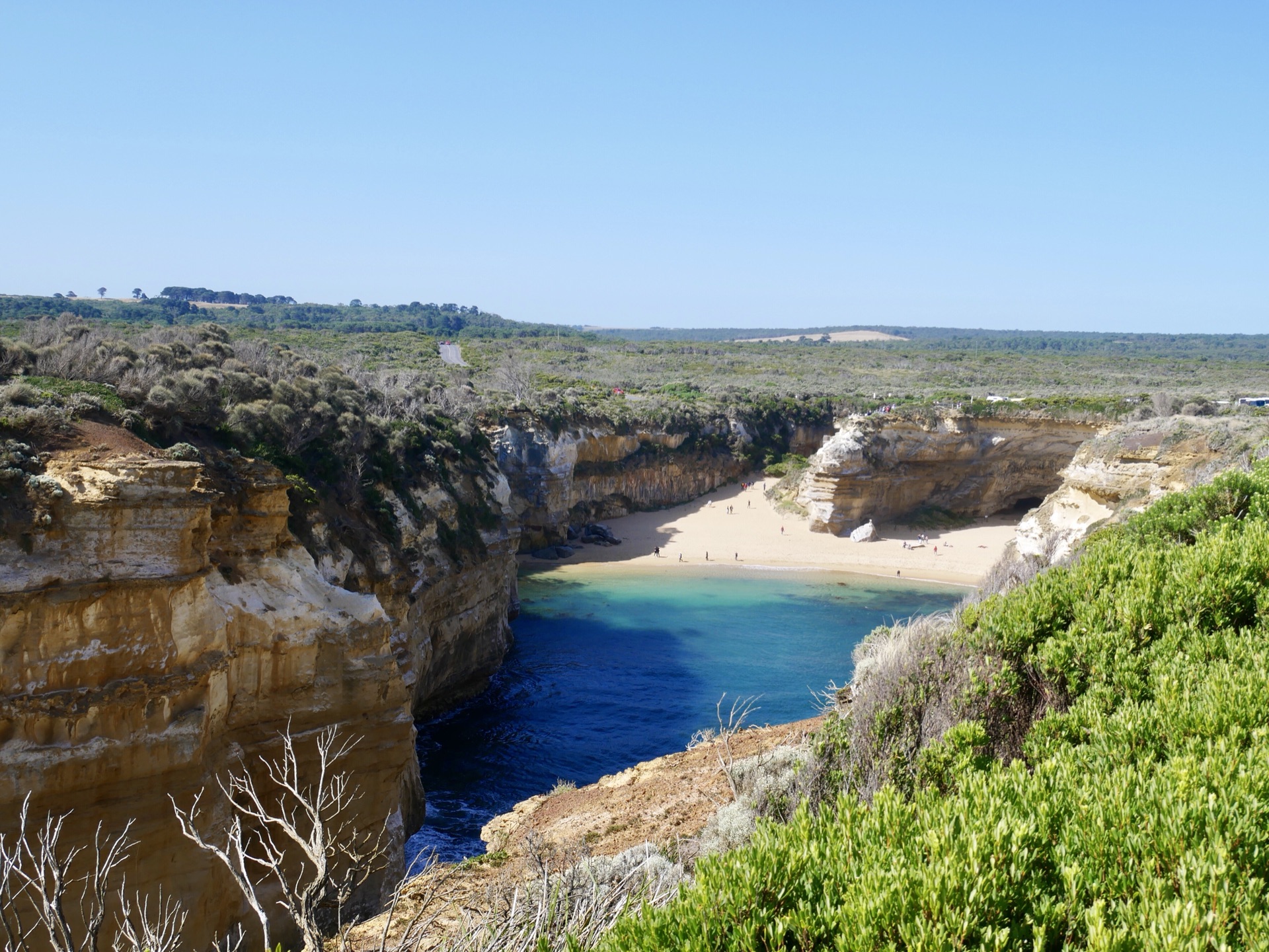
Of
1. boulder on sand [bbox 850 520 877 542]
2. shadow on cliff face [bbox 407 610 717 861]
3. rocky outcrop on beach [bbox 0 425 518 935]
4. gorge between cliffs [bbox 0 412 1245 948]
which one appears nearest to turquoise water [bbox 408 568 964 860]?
shadow on cliff face [bbox 407 610 717 861]

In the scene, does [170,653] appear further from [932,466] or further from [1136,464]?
[932,466]

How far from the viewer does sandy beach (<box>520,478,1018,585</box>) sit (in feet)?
147

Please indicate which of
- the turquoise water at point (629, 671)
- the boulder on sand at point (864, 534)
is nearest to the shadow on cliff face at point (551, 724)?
the turquoise water at point (629, 671)

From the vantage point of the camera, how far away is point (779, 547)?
47594 mm

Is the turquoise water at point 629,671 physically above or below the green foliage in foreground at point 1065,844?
below

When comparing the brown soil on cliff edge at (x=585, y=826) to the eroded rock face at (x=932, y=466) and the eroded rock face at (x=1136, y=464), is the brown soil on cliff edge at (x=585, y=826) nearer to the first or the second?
the eroded rock face at (x=1136, y=464)

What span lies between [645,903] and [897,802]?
184 centimetres

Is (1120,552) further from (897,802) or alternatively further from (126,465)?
(126,465)

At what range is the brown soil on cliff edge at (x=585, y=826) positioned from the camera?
34.0 feet

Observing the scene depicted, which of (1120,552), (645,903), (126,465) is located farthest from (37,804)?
(1120,552)

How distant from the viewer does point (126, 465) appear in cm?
1273

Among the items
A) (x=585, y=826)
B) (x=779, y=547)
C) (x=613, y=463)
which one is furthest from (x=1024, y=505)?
(x=585, y=826)

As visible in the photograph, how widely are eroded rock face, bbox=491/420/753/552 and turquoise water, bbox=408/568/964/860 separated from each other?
441cm

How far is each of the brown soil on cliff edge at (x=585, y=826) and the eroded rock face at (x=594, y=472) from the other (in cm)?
2419
